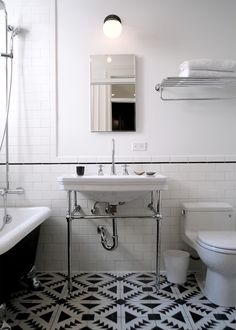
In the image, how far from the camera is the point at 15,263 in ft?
5.26

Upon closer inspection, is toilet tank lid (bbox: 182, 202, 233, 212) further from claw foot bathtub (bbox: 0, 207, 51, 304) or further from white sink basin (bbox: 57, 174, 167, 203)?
claw foot bathtub (bbox: 0, 207, 51, 304)

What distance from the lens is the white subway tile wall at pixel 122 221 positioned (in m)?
2.24

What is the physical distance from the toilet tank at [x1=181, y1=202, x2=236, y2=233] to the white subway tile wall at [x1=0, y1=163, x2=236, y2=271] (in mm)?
146

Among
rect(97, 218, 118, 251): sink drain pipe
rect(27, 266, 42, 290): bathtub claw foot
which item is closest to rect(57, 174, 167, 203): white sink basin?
rect(97, 218, 118, 251): sink drain pipe

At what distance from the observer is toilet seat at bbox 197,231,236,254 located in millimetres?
1614

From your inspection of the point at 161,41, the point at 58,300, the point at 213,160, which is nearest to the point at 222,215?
the point at 213,160

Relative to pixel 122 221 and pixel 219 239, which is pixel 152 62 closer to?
pixel 122 221

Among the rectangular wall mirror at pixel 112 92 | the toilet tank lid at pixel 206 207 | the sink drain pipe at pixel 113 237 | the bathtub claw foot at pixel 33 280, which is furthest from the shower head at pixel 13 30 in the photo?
the toilet tank lid at pixel 206 207

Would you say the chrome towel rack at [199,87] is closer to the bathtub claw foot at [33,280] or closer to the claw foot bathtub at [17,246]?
the claw foot bathtub at [17,246]

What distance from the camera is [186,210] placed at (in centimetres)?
211

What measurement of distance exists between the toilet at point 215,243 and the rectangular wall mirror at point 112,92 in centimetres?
93

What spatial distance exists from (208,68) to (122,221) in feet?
4.65

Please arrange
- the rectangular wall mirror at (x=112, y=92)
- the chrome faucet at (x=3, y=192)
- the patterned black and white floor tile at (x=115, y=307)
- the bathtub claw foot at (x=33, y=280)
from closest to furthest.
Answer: the patterned black and white floor tile at (x=115, y=307) → the bathtub claw foot at (x=33, y=280) → the chrome faucet at (x=3, y=192) → the rectangular wall mirror at (x=112, y=92)

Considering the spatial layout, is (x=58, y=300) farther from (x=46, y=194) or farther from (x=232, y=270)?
(x=232, y=270)
